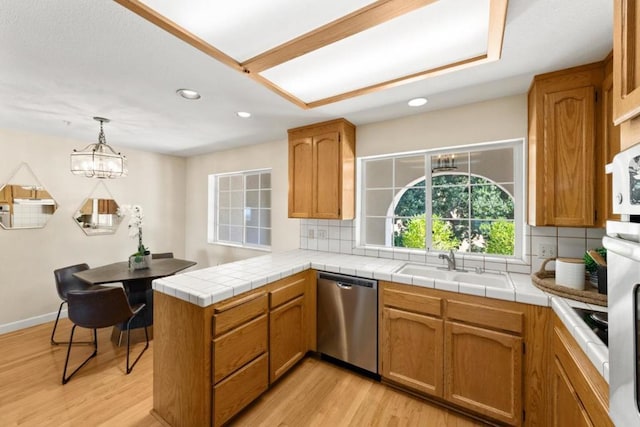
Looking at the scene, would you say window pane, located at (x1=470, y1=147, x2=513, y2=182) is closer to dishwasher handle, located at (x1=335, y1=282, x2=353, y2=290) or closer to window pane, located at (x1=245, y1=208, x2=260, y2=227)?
dishwasher handle, located at (x1=335, y1=282, x2=353, y2=290)

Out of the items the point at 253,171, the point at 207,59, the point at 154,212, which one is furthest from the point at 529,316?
the point at 154,212

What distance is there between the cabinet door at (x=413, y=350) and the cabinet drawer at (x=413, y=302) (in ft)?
0.14

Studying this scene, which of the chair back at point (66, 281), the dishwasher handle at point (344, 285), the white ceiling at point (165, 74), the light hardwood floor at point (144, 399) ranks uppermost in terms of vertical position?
the white ceiling at point (165, 74)

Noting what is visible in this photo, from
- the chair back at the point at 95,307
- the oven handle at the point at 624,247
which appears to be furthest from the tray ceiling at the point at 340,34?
the chair back at the point at 95,307

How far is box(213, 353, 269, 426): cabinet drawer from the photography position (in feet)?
5.10

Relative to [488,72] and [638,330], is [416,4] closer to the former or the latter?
[488,72]

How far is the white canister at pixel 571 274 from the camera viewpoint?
149 cm

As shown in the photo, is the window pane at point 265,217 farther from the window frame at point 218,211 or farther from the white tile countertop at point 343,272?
the white tile countertop at point 343,272

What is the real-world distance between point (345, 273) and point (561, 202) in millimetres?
1527

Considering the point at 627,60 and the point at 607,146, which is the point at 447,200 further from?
the point at 627,60

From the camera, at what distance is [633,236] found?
61cm

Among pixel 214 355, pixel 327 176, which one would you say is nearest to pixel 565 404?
pixel 214 355

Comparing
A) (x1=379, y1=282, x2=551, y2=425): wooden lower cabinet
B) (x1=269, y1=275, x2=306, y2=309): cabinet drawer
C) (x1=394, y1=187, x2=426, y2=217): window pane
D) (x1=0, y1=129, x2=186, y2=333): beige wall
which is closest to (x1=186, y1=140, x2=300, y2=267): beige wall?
(x1=0, y1=129, x2=186, y2=333): beige wall

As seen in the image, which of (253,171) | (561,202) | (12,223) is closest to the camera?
(561,202)
